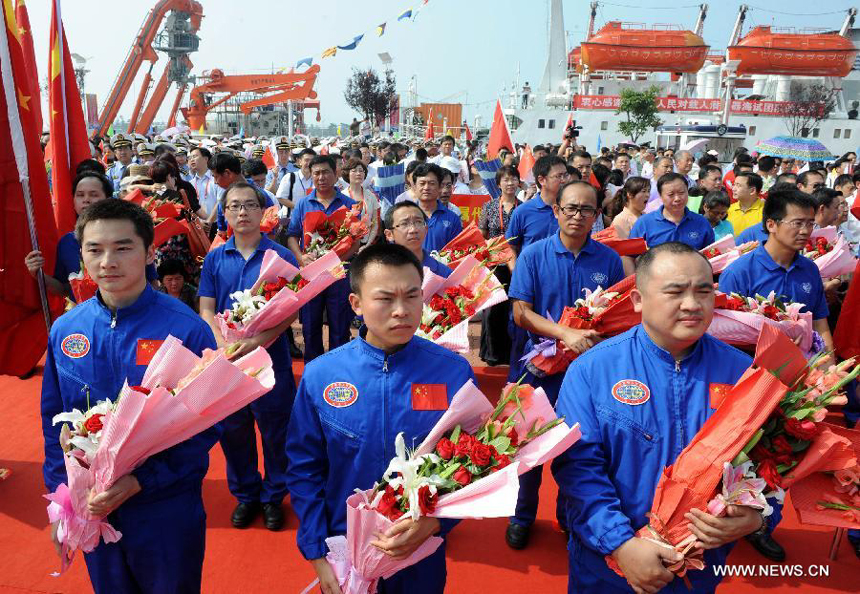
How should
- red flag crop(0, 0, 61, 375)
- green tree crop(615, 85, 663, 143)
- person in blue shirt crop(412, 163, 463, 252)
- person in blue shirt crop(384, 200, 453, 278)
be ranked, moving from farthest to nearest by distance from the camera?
green tree crop(615, 85, 663, 143) → person in blue shirt crop(412, 163, 463, 252) → person in blue shirt crop(384, 200, 453, 278) → red flag crop(0, 0, 61, 375)

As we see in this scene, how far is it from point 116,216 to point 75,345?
1.69ft

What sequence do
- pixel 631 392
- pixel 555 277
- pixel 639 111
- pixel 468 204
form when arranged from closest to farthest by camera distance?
pixel 631 392 < pixel 555 277 < pixel 468 204 < pixel 639 111

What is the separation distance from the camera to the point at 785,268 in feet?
11.8

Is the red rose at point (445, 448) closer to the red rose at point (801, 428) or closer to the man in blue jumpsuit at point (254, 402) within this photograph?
the red rose at point (801, 428)

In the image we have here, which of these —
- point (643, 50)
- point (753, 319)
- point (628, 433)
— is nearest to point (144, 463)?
point (628, 433)

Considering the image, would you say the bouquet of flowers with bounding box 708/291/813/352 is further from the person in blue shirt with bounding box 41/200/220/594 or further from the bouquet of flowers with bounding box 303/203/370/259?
the bouquet of flowers with bounding box 303/203/370/259

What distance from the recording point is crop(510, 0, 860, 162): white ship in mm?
46969

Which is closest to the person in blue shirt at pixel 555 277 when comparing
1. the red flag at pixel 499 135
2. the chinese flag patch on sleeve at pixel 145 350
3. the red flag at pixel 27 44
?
the chinese flag patch on sleeve at pixel 145 350

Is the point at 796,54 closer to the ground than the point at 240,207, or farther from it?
farther from it

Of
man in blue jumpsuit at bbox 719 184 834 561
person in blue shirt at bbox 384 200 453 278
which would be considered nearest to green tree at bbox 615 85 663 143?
man in blue jumpsuit at bbox 719 184 834 561

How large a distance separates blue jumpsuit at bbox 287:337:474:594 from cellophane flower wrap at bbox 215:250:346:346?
1287 mm

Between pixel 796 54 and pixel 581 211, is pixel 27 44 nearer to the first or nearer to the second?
pixel 581 211

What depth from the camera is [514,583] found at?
3197mm

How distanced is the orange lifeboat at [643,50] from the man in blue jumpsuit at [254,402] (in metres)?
51.7
